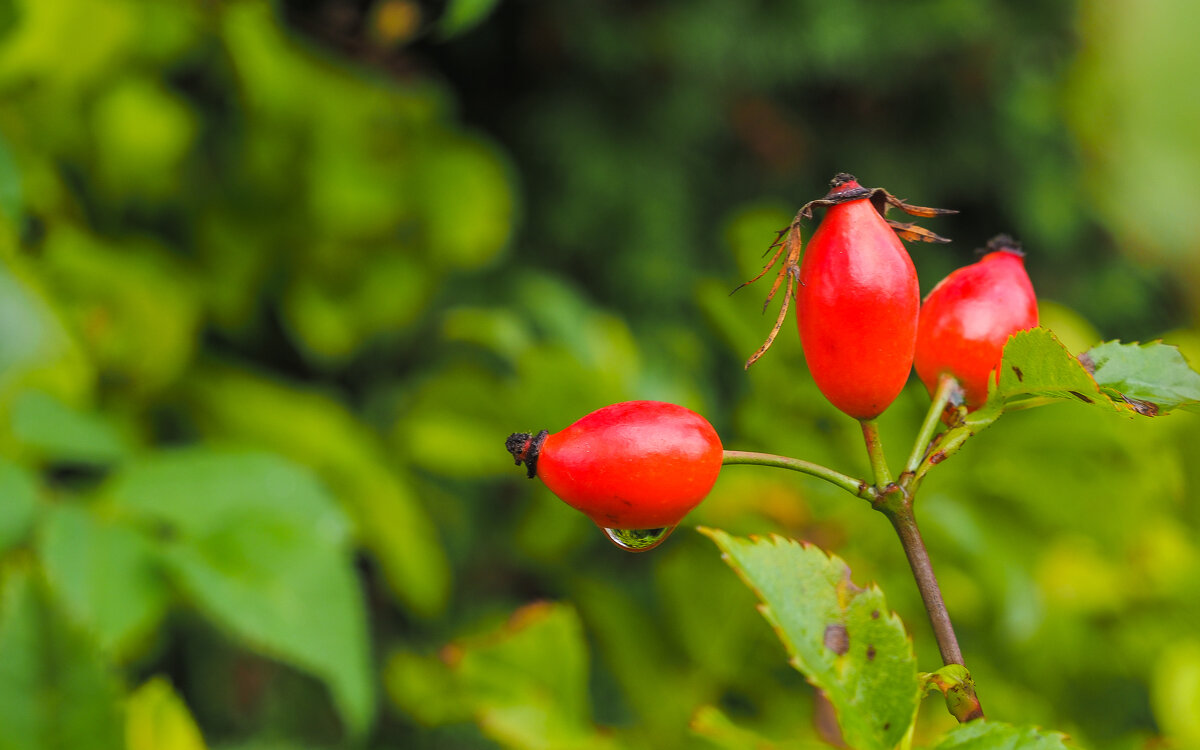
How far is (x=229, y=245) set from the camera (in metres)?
1.88

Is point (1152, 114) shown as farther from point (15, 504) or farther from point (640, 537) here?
point (15, 504)

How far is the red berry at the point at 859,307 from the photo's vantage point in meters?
0.42

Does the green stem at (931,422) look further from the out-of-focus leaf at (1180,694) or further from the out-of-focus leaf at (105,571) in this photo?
the out-of-focus leaf at (105,571)

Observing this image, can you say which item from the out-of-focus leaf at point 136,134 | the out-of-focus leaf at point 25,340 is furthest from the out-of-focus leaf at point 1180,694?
the out-of-focus leaf at point 136,134

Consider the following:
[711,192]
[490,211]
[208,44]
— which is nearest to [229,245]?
[208,44]

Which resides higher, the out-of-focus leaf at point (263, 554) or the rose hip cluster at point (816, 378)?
the rose hip cluster at point (816, 378)

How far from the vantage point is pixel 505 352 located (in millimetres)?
1421

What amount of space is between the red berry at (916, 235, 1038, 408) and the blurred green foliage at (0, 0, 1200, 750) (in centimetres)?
22

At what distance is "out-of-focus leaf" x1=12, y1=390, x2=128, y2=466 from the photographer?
3.78ft

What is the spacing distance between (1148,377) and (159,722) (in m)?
0.57

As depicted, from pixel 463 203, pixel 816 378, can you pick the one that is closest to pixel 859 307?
pixel 816 378

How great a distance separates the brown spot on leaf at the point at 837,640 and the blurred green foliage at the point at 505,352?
12 centimetres

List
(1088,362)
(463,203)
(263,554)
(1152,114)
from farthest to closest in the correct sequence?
(463,203) < (263,554) < (1152,114) < (1088,362)

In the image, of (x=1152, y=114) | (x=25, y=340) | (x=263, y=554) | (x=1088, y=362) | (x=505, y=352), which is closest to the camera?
(x=1088, y=362)
